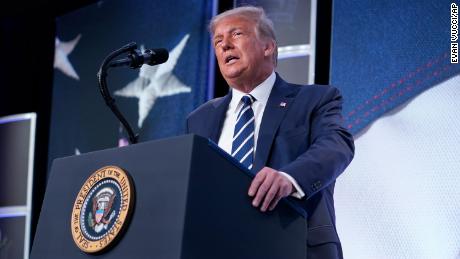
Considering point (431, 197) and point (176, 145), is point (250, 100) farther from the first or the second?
point (431, 197)

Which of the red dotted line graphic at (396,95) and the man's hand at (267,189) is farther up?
the red dotted line graphic at (396,95)

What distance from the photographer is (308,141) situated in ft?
6.73

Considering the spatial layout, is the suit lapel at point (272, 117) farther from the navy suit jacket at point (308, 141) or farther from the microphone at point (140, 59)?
the microphone at point (140, 59)

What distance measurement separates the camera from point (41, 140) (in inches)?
190

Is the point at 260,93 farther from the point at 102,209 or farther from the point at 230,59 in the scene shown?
the point at 102,209

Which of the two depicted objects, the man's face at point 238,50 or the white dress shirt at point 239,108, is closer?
the white dress shirt at point 239,108

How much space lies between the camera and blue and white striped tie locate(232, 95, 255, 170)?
6.69ft

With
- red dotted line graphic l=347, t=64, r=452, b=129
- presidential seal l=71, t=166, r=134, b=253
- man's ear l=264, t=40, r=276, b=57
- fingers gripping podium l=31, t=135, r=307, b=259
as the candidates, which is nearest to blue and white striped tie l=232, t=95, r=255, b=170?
man's ear l=264, t=40, r=276, b=57

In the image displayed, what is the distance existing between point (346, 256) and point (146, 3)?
2.23 meters

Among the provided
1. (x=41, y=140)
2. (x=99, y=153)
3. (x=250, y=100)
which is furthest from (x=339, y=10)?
(x=41, y=140)

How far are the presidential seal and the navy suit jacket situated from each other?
40cm

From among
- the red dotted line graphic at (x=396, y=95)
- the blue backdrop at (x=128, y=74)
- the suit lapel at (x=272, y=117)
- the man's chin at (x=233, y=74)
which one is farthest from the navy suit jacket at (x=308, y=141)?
the blue backdrop at (x=128, y=74)

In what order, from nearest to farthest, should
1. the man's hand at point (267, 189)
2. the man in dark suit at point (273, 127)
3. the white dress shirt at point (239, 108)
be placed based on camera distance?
the man's hand at point (267, 189)
the man in dark suit at point (273, 127)
the white dress shirt at point (239, 108)

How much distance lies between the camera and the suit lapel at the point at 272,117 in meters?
2.00
